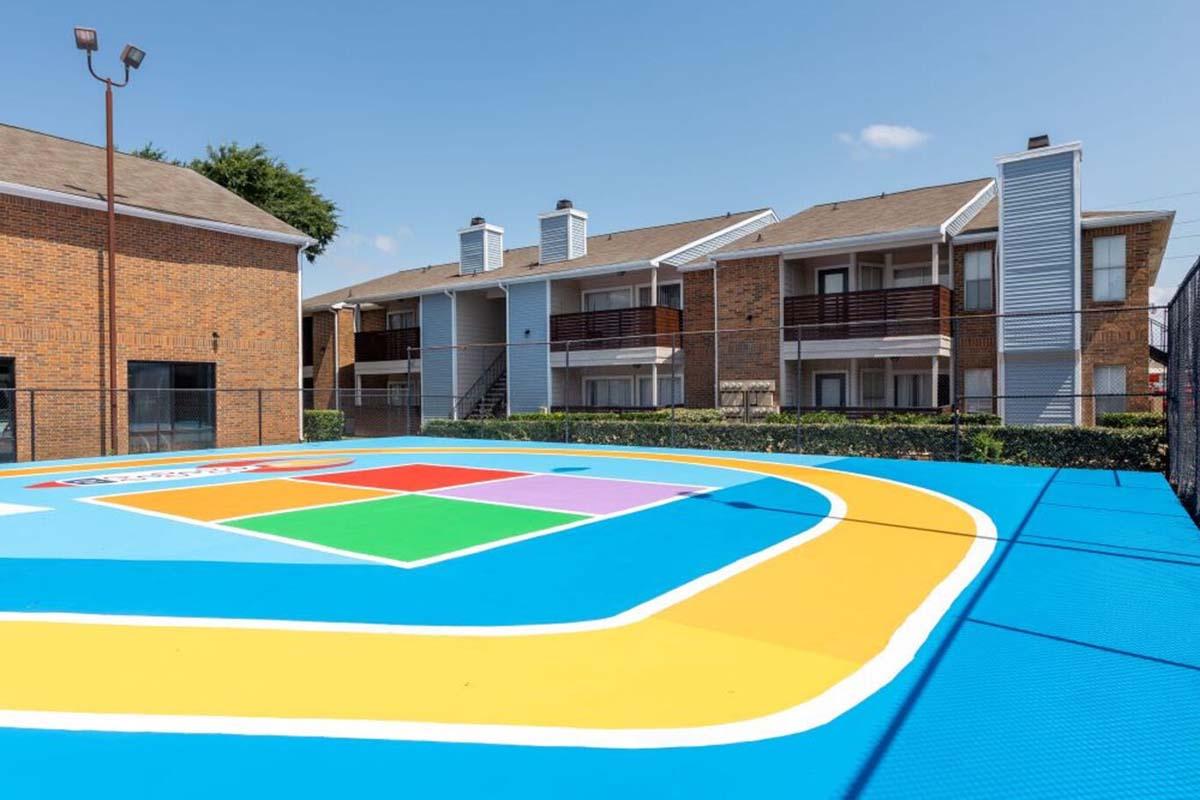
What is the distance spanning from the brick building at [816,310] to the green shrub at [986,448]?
1161 mm

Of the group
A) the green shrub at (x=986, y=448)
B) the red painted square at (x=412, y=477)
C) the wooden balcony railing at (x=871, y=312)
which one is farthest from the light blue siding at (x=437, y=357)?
the green shrub at (x=986, y=448)

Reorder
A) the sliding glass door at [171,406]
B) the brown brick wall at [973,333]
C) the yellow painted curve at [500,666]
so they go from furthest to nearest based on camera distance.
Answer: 1. the brown brick wall at [973,333]
2. the sliding glass door at [171,406]
3. the yellow painted curve at [500,666]

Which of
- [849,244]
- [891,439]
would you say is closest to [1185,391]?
[891,439]

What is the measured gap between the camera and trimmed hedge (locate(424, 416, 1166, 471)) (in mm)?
13828

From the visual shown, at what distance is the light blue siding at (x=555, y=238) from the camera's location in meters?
29.9

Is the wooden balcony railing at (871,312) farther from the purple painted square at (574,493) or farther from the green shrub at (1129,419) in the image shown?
the purple painted square at (574,493)

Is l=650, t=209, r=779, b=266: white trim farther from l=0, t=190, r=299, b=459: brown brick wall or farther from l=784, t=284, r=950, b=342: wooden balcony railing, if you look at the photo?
l=0, t=190, r=299, b=459: brown brick wall


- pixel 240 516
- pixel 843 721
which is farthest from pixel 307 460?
pixel 843 721

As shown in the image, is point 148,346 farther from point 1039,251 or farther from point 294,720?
point 1039,251

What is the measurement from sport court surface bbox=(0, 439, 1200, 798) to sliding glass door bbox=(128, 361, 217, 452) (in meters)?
11.3

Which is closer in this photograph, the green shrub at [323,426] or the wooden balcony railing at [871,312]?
the wooden balcony railing at [871,312]

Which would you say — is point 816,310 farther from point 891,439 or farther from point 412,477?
point 412,477

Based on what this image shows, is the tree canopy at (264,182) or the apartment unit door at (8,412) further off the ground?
the tree canopy at (264,182)

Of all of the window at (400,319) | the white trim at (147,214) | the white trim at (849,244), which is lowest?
the window at (400,319)
